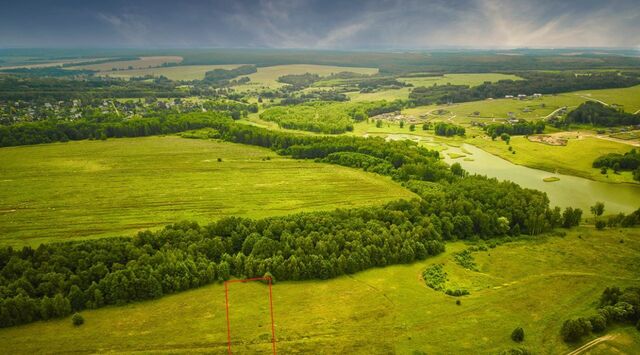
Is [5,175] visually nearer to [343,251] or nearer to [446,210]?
[343,251]

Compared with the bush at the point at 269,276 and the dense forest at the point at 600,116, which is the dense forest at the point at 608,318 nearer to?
the bush at the point at 269,276

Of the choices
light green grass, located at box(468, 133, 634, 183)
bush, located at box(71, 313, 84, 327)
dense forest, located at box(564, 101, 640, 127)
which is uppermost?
dense forest, located at box(564, 101, 640, 127)

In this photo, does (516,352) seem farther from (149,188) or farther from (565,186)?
(149,188)

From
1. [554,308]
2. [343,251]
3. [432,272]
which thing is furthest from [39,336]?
[554,308]

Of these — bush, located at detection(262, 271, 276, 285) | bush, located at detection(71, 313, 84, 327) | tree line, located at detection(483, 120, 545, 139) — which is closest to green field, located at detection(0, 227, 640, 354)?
bush, located at detection(71, 313, 84, 327)

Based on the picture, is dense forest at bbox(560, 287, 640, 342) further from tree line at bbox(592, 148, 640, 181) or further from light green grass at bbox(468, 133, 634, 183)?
tree line at bbox(592, 148, 640, 181)

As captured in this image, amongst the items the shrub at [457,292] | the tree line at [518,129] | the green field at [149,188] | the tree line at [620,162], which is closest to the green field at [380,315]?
the shrub at [457,292]

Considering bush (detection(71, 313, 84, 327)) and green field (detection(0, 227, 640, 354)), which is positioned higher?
bush (detection(71, 313, 84, 327))

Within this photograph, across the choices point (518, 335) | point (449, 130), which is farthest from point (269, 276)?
point (449, 130)
